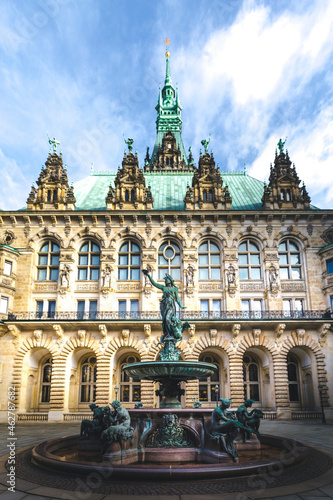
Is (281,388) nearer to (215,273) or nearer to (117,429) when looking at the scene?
(215,273)

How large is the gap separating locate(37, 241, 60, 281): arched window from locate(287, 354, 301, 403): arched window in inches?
773

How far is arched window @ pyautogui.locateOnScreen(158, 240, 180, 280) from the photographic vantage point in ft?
102

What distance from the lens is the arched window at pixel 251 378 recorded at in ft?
96.6

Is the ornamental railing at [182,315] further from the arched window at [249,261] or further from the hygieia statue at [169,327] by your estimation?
the hygieia statue at [169,327]

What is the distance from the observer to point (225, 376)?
28.9 m

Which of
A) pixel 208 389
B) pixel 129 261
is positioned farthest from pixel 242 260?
pixel 208 389

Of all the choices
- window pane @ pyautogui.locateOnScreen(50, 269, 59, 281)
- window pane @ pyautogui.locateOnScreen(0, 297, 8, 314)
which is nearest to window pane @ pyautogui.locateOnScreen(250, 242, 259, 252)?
window pane @ pyautogui.locateOnScreen(50, 269, 59, 281)

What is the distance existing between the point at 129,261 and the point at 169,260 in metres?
3.19

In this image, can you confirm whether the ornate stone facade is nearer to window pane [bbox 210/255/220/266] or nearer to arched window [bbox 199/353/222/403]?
arched window [bbox 199/353/222/403]

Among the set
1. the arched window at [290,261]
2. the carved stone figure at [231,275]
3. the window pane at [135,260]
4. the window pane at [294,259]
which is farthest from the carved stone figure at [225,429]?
the window pane at [294,259]

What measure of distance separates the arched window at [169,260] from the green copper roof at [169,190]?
3.85 metres

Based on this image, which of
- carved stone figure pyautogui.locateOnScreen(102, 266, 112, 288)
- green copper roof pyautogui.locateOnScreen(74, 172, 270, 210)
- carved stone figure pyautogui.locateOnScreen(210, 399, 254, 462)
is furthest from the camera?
green copper roof pyautogui.locateOnScreen(74, 172, 270, 210)

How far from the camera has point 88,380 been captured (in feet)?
98.5

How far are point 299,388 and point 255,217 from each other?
Result: 44.4ft
